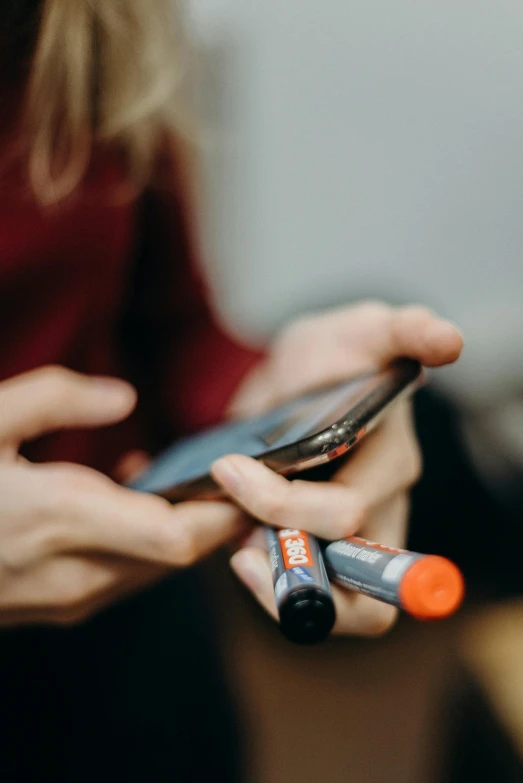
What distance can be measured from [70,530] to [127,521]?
0.03 m

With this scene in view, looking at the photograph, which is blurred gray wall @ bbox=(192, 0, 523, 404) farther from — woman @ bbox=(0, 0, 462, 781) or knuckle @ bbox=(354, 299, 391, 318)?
knuckle @ bbox=(354, 299, 391, 318)

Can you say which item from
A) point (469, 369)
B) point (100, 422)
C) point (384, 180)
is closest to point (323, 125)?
point (384, 180)

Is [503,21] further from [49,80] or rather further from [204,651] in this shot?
[204,651]

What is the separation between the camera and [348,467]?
273mm

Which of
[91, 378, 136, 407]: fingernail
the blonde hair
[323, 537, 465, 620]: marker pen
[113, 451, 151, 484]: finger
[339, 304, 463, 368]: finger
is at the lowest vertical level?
[113, 451, 151, 484]: finger

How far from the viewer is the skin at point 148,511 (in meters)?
0.23

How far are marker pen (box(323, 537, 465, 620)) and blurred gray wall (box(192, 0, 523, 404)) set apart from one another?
0.55m

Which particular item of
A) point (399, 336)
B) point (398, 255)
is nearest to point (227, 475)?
point (399, 336)

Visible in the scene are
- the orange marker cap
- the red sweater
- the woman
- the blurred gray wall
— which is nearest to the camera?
the orange marker cap

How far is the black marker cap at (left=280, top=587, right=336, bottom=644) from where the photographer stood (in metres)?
0.17

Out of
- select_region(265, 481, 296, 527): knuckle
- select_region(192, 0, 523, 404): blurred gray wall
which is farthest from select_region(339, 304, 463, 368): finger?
select_region(192, 0, 523, 404): blurred gray wall

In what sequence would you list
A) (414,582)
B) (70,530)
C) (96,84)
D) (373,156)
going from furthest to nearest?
1. (373,156)
2. (96,84)
3. (70,530)
4. (414,582)

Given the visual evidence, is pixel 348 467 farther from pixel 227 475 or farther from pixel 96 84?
pixel 96 84

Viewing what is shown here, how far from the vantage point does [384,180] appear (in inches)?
26.9
